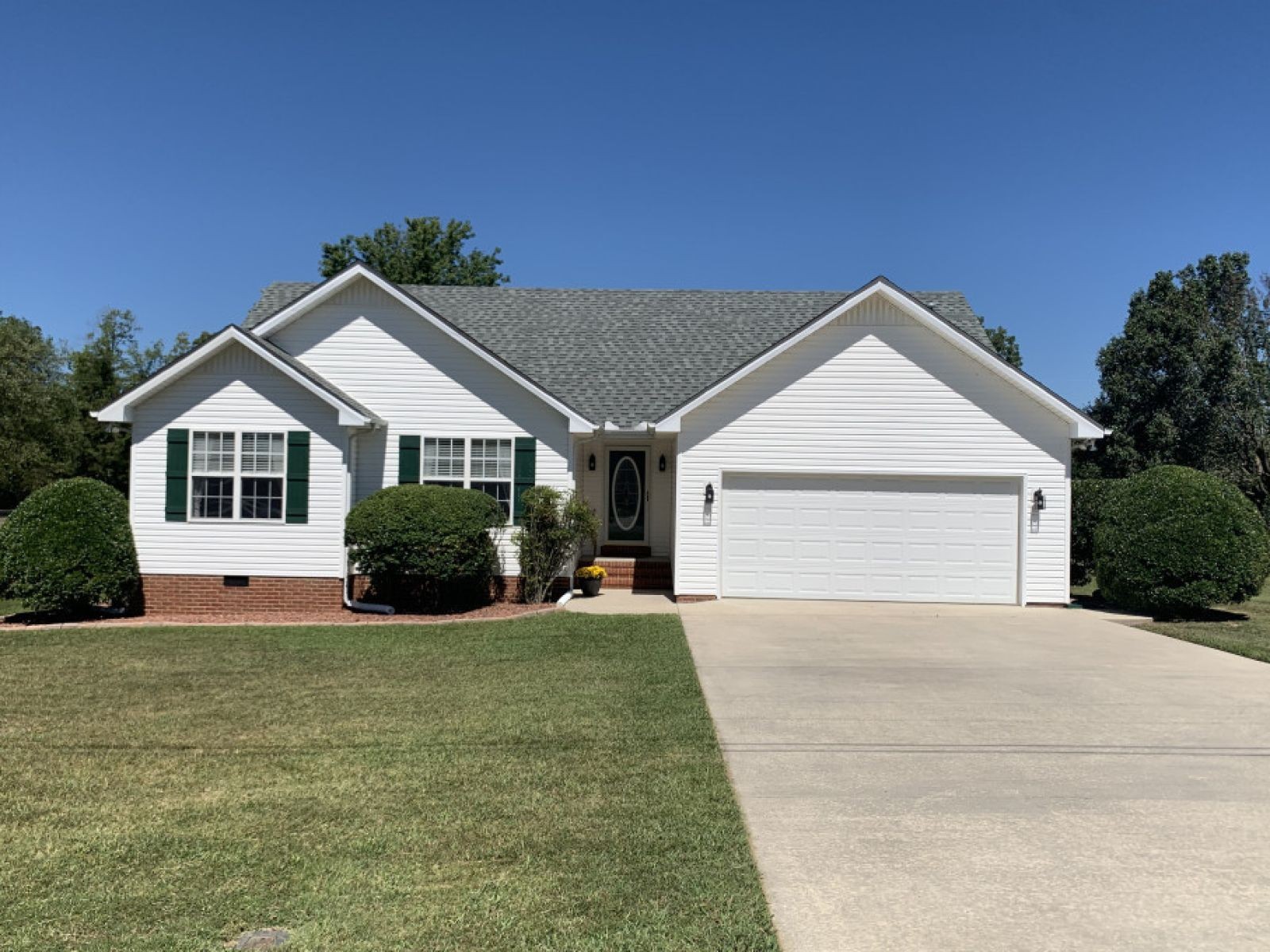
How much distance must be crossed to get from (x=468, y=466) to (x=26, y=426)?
29.9m

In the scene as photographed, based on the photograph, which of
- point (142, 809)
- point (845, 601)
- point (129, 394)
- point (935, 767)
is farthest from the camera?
point (845, 601)

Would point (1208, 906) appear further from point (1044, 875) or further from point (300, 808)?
point (300, 808)

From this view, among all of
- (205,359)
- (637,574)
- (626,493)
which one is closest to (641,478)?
(626,493)

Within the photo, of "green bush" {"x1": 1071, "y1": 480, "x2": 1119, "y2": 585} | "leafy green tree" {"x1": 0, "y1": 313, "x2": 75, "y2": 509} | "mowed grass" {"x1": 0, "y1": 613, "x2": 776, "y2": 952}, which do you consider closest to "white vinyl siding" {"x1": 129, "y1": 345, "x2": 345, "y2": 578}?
"mowed grass" {"x1": 0, "y1": 613, "x2": 776, "y2": 952}

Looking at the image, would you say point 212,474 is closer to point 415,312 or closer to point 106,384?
point 415,312

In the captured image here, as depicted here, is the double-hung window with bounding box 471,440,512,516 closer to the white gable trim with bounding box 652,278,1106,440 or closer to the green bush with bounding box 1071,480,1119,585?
the white gable trim with bounding box 652,278,1106,440

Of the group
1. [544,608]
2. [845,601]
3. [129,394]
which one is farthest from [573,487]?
[129,394]

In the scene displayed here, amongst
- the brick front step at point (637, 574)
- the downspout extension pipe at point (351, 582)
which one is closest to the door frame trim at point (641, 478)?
the brick front step at point (637, 574)

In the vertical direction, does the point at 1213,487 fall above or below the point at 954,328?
below

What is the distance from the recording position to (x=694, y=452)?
14953 millimetres

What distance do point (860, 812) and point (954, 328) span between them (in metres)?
11.1

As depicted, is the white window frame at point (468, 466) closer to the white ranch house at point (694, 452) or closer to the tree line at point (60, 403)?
the white ranch house at point (694, 452)

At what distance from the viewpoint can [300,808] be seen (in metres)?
5.08

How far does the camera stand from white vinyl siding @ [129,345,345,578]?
1417cm
